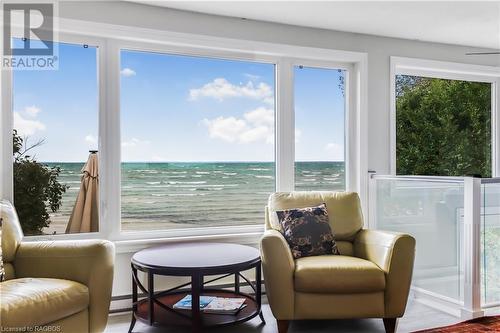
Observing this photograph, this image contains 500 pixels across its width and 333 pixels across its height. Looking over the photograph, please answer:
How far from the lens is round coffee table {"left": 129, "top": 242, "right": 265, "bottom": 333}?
8.71ft

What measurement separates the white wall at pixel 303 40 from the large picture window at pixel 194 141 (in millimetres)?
261

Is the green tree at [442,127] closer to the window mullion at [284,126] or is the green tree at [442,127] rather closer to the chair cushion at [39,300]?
the window mullion at [284,126]

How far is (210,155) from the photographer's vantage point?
12.6ft

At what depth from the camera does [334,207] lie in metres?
3.52

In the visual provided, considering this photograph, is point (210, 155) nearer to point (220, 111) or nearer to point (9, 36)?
point (220, 111)

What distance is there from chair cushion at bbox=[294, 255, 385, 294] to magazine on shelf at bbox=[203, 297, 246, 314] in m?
0.44

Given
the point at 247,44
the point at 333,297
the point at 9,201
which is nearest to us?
the point at 333,297

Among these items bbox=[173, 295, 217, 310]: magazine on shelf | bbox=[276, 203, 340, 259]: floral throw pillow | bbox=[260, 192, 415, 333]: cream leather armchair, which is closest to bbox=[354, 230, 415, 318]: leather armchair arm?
bbox=[260, 192, 415, 333]: cream leather armchair

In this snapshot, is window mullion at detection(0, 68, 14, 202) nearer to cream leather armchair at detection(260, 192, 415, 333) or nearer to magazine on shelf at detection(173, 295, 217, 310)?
magazine on shelf at detection(173, 295, 217, 310)

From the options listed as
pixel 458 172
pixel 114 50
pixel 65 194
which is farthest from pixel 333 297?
pixel 458 172

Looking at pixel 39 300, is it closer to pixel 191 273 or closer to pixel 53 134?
pixel 191 273

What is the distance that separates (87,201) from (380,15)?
110 inches

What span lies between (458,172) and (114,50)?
3722 millimetres

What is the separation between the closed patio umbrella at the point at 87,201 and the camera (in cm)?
341
